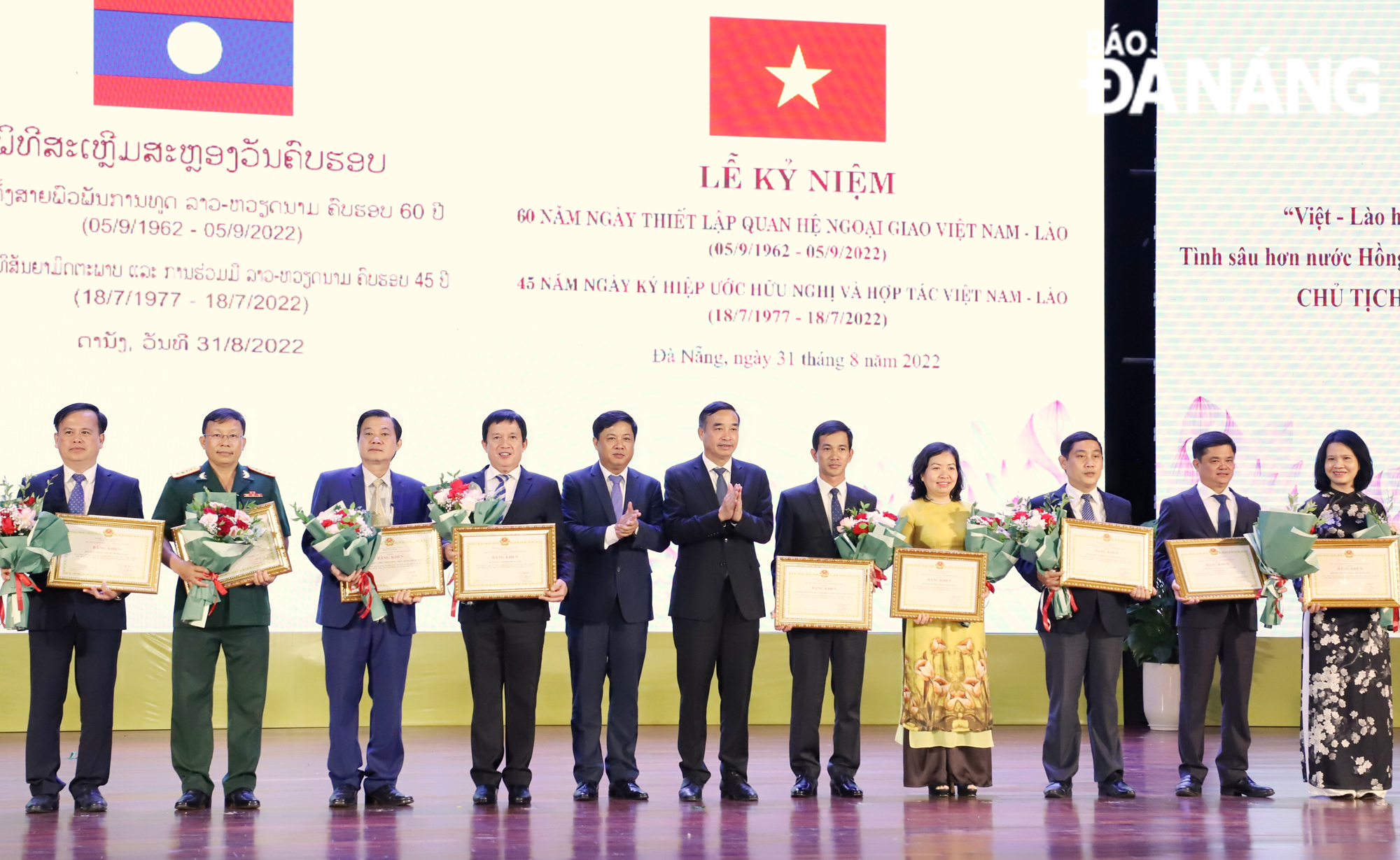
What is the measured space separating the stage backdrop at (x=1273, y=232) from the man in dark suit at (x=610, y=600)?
3.73 m

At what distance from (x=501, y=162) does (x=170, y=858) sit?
413 cm

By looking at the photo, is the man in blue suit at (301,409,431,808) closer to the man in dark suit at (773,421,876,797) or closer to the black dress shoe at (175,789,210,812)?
the black dress shoe at (175,789,210,812)

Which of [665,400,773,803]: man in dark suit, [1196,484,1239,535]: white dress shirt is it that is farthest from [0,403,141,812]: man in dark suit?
[1196,484,1239,535]: white dress shirt

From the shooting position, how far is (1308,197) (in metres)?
7.43

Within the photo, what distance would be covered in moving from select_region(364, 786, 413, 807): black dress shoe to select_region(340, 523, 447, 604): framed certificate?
653 mm

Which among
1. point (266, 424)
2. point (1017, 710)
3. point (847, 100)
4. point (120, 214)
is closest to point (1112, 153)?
point (847, 100)

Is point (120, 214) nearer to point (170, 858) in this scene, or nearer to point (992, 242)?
point (170, 858)

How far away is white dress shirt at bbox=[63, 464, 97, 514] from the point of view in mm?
4613

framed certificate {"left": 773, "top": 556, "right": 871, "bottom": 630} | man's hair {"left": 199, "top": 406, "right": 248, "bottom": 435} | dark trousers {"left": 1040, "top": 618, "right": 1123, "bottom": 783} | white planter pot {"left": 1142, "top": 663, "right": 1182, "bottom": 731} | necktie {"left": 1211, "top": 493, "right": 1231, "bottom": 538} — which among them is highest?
man's hair {"left": 199, "top": 406, "right": 248, "bottom": 435}

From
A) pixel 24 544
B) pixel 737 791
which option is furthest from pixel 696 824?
pixel 24 544

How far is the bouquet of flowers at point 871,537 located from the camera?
483 centimetres

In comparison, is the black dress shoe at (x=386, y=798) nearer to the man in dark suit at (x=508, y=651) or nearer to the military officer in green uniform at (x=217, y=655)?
the man in dark suit at (x=508, y=651)

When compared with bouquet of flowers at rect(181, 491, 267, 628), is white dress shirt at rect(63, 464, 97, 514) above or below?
above

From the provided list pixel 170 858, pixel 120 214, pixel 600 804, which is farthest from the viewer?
pixel 120 214
